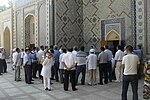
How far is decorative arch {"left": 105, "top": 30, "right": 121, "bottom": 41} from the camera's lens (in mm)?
12962

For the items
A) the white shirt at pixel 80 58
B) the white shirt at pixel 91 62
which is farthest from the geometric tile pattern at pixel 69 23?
the white shirt at pixel 91 62

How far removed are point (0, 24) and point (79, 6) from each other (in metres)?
11.7

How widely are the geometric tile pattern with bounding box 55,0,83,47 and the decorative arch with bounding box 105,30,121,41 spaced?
213 cm

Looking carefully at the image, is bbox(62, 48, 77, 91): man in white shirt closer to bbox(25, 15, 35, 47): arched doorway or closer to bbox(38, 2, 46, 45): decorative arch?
bbox(38, 2, 46, 45): decorative arch

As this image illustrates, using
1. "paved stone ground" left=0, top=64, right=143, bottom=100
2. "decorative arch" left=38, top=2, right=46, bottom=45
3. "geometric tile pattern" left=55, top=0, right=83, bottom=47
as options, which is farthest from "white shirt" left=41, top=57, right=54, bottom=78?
"decorative arch" left=38, top=2, right=46, bottom=45

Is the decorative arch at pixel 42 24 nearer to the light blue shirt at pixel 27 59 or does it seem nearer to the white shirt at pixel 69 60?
the light blue shirt at pixel 27 59

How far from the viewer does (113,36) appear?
13211 millimetres

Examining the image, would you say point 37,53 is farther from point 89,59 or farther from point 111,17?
point 111,17

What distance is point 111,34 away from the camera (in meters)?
13.4

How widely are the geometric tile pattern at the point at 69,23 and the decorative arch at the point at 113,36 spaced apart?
7.00 feet

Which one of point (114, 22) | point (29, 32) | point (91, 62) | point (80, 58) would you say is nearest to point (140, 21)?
point (114, 22)

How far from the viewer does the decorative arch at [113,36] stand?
1296 centimetres

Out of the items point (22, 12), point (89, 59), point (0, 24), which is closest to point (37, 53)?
point (89, 59)

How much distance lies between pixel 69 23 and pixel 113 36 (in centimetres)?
313
